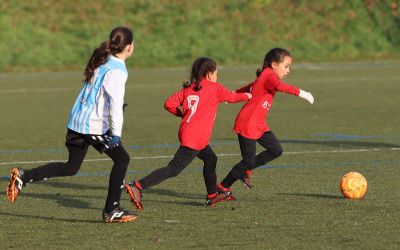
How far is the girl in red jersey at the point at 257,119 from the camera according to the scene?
1074cm

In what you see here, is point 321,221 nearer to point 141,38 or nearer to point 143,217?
point 143,217

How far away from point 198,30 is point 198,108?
31537mm

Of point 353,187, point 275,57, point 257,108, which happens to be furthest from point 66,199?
point 353,187

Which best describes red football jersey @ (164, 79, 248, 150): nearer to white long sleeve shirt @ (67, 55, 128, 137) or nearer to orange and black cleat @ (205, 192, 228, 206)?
orange and black cleat @ (205, 192, 228, 206)

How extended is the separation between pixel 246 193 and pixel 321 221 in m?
2.04

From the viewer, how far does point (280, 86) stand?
10578 millimetres

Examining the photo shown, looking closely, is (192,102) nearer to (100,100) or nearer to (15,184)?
(100,100)

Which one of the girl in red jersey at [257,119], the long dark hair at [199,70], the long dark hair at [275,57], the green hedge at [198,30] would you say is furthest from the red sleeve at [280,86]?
the green hedge at [198,30]

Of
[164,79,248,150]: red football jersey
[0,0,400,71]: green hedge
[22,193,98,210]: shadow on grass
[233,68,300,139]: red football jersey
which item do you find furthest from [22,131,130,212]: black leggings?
[0,0,400,71]: green hedge

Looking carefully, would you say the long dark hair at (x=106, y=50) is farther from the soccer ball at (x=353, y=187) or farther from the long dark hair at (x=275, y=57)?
the soccer ball at (x=353, y=187)

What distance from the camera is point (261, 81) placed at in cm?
1092

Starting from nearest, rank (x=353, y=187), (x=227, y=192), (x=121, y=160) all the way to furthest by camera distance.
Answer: (x=121, y=160)
(x=353, y=187)
(x=227, y=192)

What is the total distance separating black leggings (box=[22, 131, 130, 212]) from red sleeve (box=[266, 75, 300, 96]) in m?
1.95

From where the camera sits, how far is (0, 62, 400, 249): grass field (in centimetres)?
838
